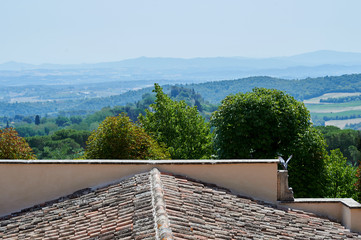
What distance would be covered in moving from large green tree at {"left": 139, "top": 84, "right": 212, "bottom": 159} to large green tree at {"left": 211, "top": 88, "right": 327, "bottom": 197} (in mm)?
7496

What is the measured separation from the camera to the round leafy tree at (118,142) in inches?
738

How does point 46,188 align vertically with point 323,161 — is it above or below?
above

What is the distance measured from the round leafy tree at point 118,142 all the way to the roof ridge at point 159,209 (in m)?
8.02

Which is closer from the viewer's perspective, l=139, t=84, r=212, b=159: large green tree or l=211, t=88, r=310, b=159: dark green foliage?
l=211, t=88, r=310, b=159: dark green foliage

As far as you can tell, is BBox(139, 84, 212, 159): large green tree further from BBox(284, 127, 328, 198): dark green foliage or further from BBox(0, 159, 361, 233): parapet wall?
BBox(0, 159, 361, 233): parapet wall

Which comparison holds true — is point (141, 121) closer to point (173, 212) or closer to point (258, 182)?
point (258, 182)

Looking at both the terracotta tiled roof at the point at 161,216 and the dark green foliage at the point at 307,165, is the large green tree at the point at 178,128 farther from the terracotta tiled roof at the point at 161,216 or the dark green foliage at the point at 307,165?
the terracotta tiled roof at the point at 161,216

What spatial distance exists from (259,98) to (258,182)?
10105 millimetres

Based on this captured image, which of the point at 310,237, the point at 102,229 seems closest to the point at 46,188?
the point at 102,229

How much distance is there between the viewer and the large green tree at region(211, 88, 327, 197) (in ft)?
66.7

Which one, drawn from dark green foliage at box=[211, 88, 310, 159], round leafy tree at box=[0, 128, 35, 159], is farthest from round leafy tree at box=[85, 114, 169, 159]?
dark green foliage at box=[211, 88, 310, 159]

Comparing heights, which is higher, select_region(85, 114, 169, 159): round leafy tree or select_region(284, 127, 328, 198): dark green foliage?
select_region(85, 114, 169, 159): round leafy tree

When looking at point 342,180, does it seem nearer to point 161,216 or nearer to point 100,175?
point 100,175

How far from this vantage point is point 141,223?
8.10m
